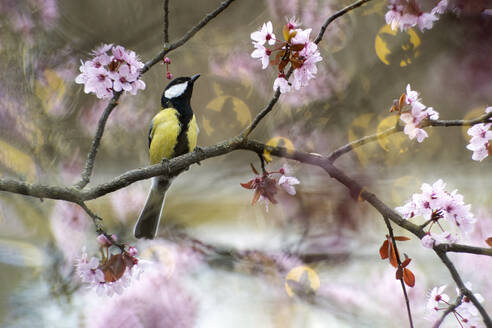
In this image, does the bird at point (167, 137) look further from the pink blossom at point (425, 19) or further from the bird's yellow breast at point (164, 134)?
the pink blossom at point (425, 19)

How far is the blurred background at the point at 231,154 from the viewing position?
740 mm

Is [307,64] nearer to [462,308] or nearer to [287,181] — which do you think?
[287,181]

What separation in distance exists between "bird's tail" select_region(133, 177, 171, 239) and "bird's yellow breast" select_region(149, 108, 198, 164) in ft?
0.14

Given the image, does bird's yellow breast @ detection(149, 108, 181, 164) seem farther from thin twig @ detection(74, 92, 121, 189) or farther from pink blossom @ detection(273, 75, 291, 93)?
pink blossom @ detection(273, 75, 291, 93)

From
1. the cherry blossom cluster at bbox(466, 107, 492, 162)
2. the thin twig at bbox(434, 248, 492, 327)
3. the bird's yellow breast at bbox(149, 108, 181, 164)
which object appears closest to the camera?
the thin twig at bbox(434, 248, 492, 327)

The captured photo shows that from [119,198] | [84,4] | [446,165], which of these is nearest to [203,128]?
[119,198]

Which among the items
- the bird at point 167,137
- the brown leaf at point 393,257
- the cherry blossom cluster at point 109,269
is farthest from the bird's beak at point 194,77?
the brown leaf at point 393,257

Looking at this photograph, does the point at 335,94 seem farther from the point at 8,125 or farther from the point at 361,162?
the point at 8,125

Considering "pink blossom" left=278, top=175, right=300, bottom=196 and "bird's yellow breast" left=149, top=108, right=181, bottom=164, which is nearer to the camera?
"pink blossom" left=278, top=175, right=300, bottom=196

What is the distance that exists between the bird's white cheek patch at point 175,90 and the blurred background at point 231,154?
1.1 inches

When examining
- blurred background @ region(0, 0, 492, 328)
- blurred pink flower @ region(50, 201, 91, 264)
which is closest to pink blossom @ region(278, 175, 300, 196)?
blurred background @ region(0, 0, 492, 328)

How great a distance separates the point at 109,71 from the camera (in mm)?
563

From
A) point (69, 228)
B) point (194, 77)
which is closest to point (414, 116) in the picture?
point (194, 77)

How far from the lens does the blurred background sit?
740 millimetres
